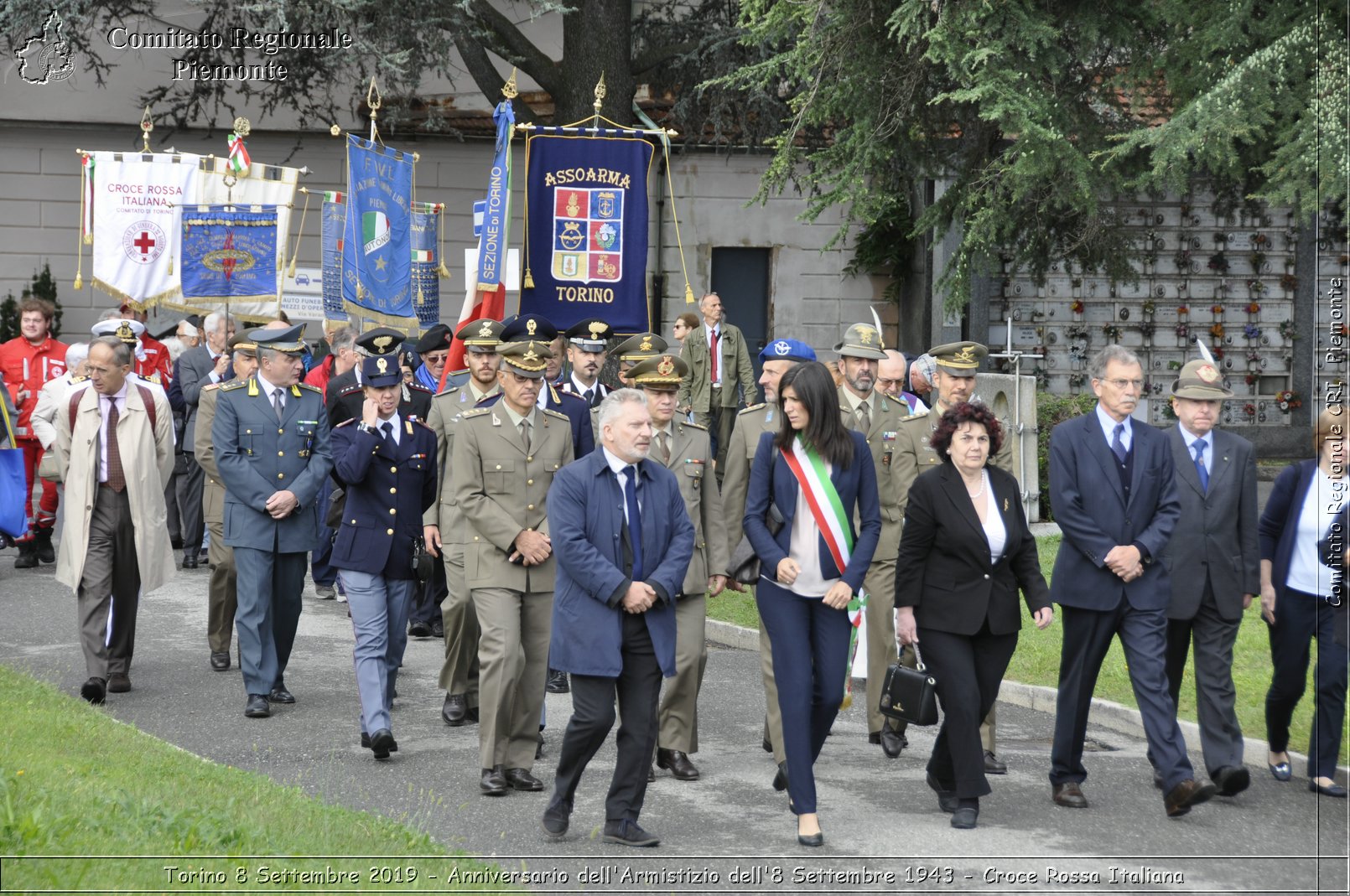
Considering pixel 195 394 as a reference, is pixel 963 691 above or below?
below

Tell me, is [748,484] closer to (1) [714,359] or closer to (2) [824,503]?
(2) [824,503]

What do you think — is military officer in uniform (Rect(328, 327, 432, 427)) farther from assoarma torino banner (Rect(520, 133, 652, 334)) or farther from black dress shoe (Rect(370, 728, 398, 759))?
assoarma torino banner (Rect(520, 133, 652, 334))

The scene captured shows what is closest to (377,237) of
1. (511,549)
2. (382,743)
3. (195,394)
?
(195,394)

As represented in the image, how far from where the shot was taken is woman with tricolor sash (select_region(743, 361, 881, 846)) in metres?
6.80

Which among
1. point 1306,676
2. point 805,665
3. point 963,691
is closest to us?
point 805,665

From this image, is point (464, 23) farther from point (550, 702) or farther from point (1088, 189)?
point (550, 702)

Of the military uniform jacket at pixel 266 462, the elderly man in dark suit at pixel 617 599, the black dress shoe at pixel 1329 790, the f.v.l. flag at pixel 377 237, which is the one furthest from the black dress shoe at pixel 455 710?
the f.v.l. flag at pixel 377 237

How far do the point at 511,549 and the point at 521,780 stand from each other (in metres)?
1.07

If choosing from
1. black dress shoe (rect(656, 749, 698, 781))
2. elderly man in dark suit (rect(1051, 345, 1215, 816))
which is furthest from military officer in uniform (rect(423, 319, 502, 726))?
elderly man in dark suit (rect(1051, 345, 1215, 816))

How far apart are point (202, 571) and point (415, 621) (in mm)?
3186

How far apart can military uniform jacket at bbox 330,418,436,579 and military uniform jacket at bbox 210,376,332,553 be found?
1.88 ft

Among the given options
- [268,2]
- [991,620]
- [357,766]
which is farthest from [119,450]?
[268,2]

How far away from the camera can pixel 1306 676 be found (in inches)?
307

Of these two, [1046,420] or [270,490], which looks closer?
[270,490]
